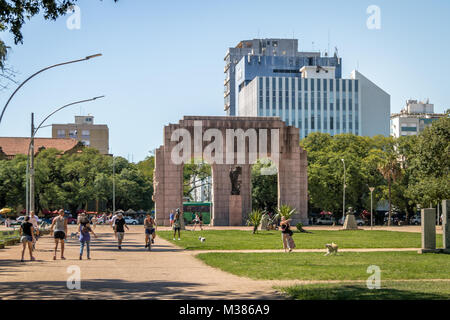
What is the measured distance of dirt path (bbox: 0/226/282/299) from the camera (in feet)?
44.7

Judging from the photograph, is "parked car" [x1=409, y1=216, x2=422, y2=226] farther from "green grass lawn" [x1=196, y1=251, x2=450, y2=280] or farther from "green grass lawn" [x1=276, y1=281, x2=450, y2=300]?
"green grass lawn" [x1=276, y1=281, x2=450, y2=300]

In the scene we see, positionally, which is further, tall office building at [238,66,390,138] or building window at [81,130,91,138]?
building window at [81,130,91,138]

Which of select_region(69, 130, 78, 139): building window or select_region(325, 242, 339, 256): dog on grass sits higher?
select_region(69, 130, 78, 139): building window

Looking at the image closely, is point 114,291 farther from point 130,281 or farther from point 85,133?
point 85,133

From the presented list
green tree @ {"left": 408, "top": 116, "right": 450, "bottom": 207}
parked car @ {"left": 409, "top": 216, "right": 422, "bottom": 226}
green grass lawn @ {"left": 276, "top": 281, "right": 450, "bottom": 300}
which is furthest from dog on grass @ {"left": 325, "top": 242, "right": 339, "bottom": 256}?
parked car @ {"left": 409, "top": 216, "right": 422, "bottom": 226}

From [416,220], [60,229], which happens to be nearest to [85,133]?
[416,220]

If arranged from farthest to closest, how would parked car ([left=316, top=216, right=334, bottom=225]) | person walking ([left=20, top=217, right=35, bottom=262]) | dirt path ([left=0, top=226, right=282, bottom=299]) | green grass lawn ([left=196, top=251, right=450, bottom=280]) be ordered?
parked car ([left=316, top=216, right=334, bottom=225]) → person walking ([left=20, top=217, right=35, bottom=262]) → green grass lawn ([left=196, top=251, right=450, bottom=280]) → dirt path ([left=0, top=226, right=282, bottom=299])

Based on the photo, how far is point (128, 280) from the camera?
54.7ft

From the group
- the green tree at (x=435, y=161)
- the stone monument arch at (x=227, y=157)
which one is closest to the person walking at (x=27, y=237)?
the stone monument arch at (x=227, y=157)

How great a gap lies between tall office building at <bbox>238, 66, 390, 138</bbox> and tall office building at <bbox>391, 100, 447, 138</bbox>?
514 inches

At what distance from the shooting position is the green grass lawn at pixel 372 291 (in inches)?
510

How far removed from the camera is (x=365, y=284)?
15562 mm

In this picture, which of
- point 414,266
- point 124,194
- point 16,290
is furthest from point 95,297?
point 124,194

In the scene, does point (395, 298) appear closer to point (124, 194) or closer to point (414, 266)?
point (414, 266)
